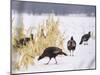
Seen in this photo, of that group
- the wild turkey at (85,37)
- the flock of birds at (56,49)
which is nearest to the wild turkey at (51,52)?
the flock of birds at (56,49)

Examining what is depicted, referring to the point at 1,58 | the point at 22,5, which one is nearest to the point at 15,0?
the point at 22,5

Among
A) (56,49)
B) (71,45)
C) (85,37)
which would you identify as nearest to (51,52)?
(56,49)

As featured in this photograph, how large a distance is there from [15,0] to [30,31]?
31 centimetres

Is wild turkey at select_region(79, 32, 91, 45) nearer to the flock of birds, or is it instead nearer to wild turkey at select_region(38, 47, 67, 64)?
the flock of birds

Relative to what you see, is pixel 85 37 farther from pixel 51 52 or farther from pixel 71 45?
pixel 51 52

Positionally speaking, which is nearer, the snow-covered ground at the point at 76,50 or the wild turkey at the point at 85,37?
the snow-covered ground at the point at 76,50

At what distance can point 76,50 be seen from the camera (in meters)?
2.28

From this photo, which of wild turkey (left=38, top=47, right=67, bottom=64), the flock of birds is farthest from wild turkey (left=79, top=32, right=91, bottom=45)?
wild turkey (left=38, top=47, right=67, bottom=64)

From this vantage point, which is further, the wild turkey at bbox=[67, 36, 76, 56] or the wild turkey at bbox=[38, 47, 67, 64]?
the wild turkey at bbox=[67, 36, 76, 56]

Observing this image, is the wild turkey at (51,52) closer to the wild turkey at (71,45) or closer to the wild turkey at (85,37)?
the wild turkey at (71,45)

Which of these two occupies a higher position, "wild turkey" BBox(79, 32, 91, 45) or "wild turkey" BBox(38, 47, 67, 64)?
"wild turkey" BBox(79, 32, 91, 45)

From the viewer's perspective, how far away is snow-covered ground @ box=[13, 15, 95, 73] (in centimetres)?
212

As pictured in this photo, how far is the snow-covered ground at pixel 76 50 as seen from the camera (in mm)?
2125

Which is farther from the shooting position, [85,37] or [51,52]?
[85,37]
